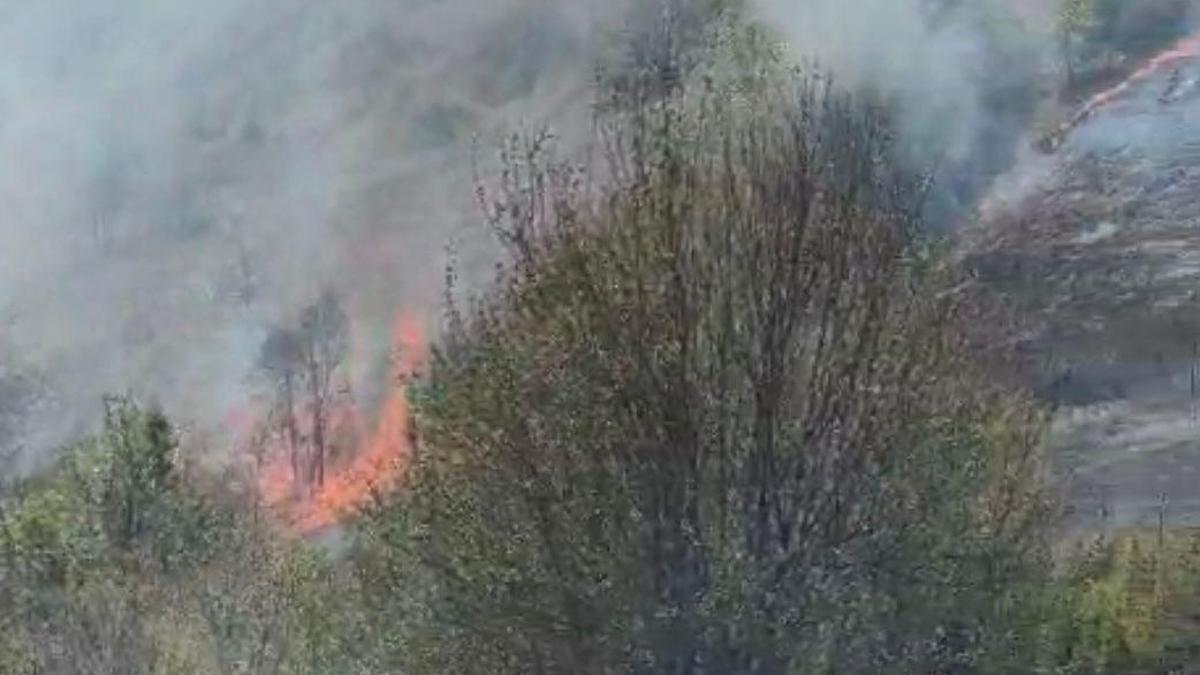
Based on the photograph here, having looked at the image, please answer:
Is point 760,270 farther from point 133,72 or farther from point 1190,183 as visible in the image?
point 133,72

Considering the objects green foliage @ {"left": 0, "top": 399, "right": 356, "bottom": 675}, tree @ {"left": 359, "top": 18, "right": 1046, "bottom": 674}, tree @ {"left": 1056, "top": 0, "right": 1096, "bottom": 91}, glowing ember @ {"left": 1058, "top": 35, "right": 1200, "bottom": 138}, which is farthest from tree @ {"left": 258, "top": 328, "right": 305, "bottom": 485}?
tree @ {"left": 359, "top": 18, "right": 1046, "bottom": 674}

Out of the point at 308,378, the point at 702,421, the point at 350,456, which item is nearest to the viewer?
the point at 702,421

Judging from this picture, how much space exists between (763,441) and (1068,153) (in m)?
37.1

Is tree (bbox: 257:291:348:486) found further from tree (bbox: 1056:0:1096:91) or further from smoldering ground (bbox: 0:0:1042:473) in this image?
tree (bbox: 1056:0:1096:91)

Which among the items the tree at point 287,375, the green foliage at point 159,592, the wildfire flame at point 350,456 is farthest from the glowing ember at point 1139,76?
the green foliage at point 159,592

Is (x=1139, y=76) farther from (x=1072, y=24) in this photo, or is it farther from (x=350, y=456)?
(x=350, y=456)

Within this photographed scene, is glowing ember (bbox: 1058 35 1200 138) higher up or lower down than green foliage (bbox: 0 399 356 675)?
higher up

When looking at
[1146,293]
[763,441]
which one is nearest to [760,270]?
[763,441]

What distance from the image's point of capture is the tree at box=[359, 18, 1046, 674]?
305 inches

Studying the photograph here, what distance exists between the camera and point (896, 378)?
26.2ft

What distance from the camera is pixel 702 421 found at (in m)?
7.70

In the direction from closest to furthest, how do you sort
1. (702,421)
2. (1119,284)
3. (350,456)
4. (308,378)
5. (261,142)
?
(702,421) < (1119,284) < (350,456) < (308,378) < (261,142)

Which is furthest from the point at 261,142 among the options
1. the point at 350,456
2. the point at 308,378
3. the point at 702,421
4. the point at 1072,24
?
the point at 702,421

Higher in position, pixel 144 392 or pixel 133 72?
pixel 133 72
